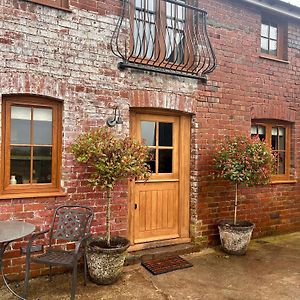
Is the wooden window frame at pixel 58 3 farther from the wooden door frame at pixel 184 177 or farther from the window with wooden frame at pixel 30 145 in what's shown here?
the wooden door frame at pixel 184 177

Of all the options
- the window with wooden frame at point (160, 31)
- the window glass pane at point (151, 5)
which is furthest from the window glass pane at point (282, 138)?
the window glass pane at point (151, 5)

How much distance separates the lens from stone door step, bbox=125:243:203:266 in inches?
176

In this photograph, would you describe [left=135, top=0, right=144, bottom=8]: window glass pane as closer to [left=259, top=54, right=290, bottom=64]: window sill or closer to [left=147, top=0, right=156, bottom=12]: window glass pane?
[left=147, top=0, right=156, bottom=12]: window glass pane

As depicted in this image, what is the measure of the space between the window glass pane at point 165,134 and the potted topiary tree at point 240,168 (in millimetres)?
808

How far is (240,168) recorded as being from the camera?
184 inches

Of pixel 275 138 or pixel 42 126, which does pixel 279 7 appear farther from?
pixel 42 126

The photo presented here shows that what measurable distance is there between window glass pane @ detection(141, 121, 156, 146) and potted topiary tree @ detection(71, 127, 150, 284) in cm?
102

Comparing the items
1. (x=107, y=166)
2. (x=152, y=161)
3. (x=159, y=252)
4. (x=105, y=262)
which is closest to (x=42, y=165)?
(x=107, y=166)

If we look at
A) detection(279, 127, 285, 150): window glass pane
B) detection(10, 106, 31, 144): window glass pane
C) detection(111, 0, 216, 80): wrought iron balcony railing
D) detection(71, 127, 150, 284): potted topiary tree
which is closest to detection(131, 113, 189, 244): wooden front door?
detection(111, 0, 216, 80): wrought iron balcony railing

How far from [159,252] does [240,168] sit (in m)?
1.80

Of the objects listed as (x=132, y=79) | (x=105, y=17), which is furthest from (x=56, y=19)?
(x=132, y=79)

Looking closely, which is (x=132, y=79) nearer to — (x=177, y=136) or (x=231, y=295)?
(x=177, y=136)

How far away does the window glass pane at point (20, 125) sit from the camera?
12.7 ft

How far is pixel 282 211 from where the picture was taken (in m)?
6.21
